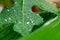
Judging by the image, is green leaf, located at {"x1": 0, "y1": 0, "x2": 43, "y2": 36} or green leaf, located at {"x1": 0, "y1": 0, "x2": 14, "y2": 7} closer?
green leaf, located at {"x1": 0, "y1": 0, "x2": 43, "y2": 36}

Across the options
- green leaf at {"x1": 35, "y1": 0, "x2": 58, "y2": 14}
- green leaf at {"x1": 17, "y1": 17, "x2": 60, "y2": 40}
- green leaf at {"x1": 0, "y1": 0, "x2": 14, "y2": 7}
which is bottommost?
green leaf at {"x1": 17, "y1": 17, "x2": 60, "y2": 40}

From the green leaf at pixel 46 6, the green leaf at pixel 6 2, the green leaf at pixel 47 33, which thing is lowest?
the green leaf at pixel 47 33

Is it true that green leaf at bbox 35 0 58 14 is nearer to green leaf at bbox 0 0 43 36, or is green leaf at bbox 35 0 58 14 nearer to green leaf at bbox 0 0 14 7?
green leaf at bbox 0 0 43 36

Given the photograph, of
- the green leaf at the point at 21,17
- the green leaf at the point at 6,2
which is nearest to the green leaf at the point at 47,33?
the green leaf at the point at 21,17

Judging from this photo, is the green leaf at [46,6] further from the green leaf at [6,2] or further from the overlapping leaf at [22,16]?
the green leaf at [6,2]

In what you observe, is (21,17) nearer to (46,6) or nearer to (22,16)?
(22,16)

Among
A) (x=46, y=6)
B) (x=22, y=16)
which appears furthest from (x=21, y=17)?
(x=46, y=6)

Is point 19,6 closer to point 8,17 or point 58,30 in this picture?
point 8,17

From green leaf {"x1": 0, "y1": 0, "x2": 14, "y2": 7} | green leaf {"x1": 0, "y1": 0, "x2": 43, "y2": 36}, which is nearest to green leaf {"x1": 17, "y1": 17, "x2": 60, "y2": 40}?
green leaf {"x1": 0, "y1": 0, "x2": 43, "y2": 36}
